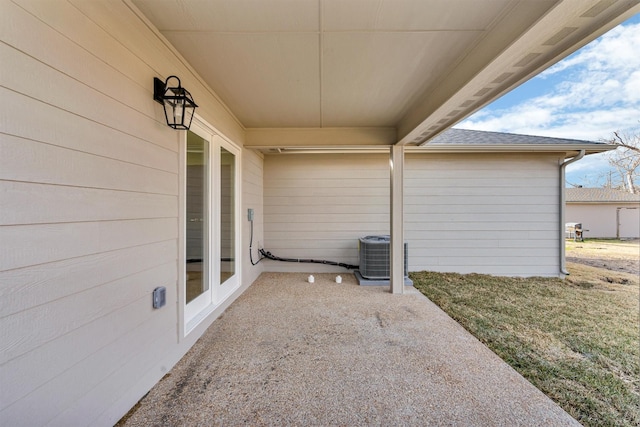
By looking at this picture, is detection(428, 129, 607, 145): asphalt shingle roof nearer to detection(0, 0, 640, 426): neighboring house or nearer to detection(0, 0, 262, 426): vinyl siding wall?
detection(0, 0, 640, 426): neighboring house

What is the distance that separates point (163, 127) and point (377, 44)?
177 cm

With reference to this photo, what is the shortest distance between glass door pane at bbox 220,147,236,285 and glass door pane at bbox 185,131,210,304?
39cm

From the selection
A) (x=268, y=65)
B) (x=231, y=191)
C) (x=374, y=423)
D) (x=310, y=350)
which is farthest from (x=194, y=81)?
(x=374, y=423)

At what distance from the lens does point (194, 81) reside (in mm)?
2312

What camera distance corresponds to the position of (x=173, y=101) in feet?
6.11

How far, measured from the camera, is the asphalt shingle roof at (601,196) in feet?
39.4

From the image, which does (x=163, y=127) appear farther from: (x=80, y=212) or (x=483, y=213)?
(x=483, y=213)

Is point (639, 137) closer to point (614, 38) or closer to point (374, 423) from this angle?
point (614, 38)

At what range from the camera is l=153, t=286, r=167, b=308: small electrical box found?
1.76 metres

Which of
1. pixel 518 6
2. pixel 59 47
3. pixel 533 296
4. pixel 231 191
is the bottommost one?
pixel 533 296

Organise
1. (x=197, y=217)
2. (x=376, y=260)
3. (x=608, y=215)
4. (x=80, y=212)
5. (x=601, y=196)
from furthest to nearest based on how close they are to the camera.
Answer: (x=601, y=196) < (x=608, y=215) < (x=376, y=260) < (x=197, y=217) < (x=80, y=212)

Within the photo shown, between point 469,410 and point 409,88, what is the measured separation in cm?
278

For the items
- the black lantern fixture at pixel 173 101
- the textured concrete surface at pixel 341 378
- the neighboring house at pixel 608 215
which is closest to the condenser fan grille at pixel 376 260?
the textured concrete surface at pixel 341 378

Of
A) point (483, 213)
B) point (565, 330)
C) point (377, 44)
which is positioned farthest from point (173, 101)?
point (483, 213)
